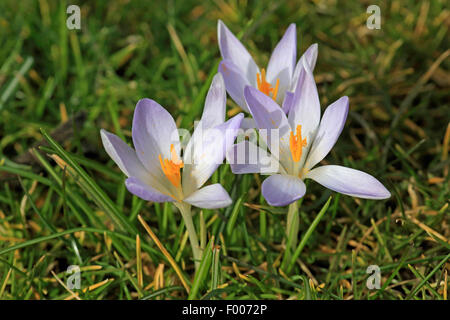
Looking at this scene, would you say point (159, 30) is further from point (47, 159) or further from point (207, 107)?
point (207, 107)

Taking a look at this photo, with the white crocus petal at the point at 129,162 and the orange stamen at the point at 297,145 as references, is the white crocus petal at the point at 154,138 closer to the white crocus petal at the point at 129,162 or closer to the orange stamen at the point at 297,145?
the white crocus petal at the point at 129,162

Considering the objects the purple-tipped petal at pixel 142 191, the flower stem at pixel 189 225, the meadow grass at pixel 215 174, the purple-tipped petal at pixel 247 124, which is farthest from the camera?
the meadow grass at pixel 215 174

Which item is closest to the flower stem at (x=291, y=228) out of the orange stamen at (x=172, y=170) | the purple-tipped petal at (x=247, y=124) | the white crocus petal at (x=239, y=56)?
the purple-tipped petal at (x=247, y=124)

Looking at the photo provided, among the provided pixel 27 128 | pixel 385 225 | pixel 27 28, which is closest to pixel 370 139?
pixel 385 225

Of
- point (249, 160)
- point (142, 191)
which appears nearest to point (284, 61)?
point (249, 160)

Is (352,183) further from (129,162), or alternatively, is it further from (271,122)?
(129,162)
